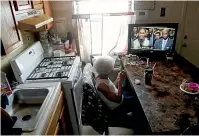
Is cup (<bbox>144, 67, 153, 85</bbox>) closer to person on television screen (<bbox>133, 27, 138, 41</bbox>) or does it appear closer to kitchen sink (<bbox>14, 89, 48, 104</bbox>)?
person on television screen (<bbox>133, 27, 138, 41</bbox>)

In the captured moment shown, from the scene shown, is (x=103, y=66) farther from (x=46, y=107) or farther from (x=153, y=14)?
(x=153, y=14)

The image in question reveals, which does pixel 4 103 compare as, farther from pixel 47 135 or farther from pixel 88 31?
pixel 88 31

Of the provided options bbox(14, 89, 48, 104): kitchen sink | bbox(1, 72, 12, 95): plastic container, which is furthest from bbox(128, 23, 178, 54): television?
bbox(1, 72, 12, 95): plastic container

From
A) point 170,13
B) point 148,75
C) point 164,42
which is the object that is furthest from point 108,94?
point 170,13

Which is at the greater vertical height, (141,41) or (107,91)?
(141,41)

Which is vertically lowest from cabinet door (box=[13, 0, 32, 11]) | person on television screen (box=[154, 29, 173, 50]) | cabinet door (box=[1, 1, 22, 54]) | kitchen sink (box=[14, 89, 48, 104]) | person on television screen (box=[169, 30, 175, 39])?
kitchen sink (box=[14, 89, 48, 104])

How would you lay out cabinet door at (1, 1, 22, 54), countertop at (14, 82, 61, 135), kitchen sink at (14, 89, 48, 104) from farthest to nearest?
kitchen sink at (14, 89, 48, 104)
cabinet door at (1, 1, 22, 54)
countertop at (14, 82, 61, 135)

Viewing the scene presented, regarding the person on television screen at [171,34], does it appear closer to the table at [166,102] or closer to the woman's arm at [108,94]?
the table at [166,102]

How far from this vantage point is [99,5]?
7.81 feet

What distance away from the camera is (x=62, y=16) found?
2.51 m

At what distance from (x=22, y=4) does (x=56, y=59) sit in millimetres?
860

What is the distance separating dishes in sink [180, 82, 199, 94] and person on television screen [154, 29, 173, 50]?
817 mm

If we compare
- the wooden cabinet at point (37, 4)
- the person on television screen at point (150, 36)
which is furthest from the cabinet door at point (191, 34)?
the wooden cabinet at point (37, 4)

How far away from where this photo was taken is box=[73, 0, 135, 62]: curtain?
2387 millimetres
